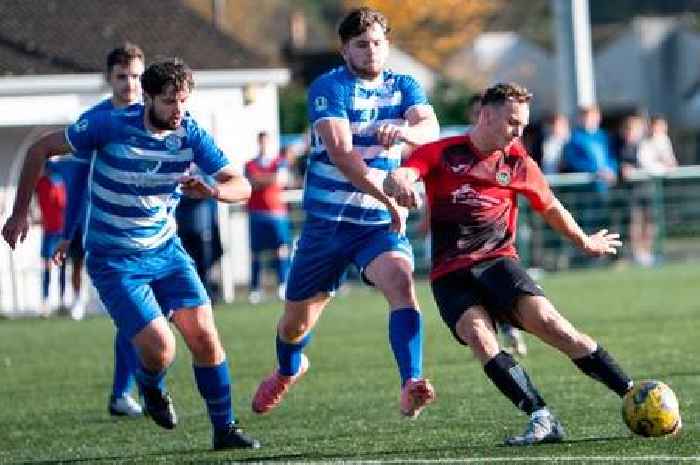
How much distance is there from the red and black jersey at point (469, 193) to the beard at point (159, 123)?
1145 millimetres

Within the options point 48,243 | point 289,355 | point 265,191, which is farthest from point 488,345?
point 265,191

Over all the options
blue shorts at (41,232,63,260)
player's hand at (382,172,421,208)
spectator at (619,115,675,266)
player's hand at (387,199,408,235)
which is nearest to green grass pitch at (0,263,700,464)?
player's hand at (387,199,408,235)

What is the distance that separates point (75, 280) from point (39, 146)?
10.4 metres

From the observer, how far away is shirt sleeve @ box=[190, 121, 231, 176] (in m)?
9.05

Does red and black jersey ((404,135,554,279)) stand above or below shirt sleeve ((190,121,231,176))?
below

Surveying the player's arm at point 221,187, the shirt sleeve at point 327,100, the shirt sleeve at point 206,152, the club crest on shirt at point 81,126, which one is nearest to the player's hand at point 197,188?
the player's arm at point 221,187

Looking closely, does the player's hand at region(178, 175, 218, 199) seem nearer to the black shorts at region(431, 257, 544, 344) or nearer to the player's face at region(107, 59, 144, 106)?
the black shorts at region(431, 257, 544, 344)

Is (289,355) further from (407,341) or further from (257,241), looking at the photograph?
(257,241)

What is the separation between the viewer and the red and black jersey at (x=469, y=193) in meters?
8.89

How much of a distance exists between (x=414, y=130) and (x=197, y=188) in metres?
1.16

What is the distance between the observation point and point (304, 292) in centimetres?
975

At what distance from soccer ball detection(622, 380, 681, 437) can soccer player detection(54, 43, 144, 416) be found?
112 inches

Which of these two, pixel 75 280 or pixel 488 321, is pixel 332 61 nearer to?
pixel 75 280

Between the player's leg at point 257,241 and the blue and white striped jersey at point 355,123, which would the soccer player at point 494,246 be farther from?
the player's leg at point 257,241
